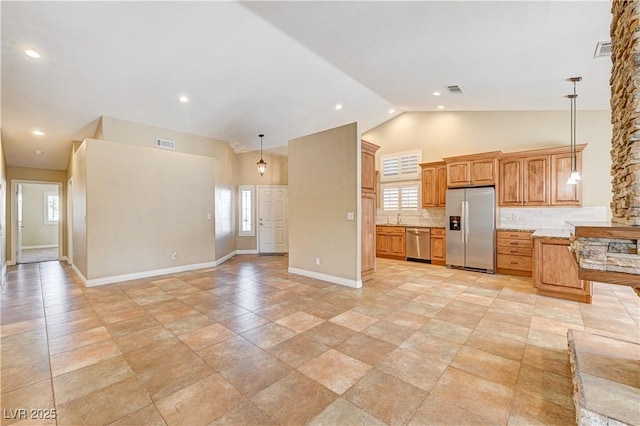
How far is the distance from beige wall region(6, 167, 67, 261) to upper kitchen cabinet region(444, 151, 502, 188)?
10.4 meters

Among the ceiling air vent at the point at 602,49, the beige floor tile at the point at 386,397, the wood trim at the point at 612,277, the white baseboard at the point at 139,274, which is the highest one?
the ceiling air vent at the point at 602,49

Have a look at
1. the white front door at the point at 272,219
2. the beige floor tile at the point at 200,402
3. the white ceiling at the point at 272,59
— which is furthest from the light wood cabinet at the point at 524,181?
the beige floor tile at the point at 200,402

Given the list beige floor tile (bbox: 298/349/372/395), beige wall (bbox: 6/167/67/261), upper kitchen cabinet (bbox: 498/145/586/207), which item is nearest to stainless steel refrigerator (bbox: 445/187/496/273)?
upper kitchen cabinet (bbox: 498/145/586/207)

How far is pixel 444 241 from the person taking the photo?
6613mm

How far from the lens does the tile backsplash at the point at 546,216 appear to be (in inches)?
214

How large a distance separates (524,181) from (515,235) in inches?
45.4

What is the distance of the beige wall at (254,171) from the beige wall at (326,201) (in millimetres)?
3068

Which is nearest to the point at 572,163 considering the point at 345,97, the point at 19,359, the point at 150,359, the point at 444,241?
the point at 444,241

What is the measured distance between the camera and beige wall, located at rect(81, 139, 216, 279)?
16.2 feet

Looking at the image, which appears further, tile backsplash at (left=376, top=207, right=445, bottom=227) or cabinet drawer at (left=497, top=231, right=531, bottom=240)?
tile backsplash at (left=376, top=207, right=445, bottom=227)

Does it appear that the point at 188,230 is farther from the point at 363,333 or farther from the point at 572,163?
the point at 572,163

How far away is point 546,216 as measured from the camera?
5.82 metres

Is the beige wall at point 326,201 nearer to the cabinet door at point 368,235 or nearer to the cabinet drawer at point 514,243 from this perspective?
the cabinet door at point 368,235

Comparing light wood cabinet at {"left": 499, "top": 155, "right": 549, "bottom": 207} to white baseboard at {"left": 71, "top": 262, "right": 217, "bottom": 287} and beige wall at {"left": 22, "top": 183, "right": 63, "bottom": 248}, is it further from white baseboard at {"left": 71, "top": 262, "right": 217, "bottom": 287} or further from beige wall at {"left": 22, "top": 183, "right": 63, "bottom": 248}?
beige wall at {"left": 22, "top": 183, "right": 63, "bottom": 248}
